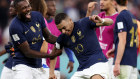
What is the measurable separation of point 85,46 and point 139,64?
6530mm

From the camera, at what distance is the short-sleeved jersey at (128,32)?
223 inches

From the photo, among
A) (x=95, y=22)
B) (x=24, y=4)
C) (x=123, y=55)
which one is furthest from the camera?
(x=123, y=55)

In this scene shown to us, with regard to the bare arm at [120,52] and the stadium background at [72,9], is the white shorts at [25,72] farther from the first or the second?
the stadium background at [72,9]

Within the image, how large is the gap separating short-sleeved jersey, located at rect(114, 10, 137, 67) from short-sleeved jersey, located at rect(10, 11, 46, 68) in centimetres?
123

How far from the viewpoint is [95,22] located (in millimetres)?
5066

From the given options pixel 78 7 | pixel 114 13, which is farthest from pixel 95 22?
pixel 78 7

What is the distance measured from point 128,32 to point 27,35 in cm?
159

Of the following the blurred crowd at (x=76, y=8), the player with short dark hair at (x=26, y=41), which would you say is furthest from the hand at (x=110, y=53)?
the blurred crowd at (x=76, y=8)

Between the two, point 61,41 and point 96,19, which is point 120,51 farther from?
point 61,41

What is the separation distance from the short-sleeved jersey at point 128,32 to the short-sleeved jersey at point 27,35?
123 cm

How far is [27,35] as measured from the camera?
17.7ft

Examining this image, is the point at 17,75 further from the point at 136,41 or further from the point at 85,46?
the point at 136,41

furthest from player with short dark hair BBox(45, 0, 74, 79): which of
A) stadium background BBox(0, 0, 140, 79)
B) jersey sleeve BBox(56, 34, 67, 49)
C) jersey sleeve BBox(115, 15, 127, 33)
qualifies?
stadium background BBox(0, 0, 140, 79)

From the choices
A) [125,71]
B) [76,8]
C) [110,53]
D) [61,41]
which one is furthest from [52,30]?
[76,8]
